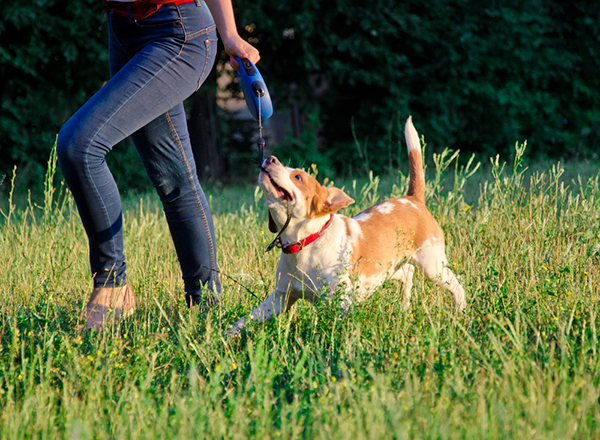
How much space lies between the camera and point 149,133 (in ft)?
9.41

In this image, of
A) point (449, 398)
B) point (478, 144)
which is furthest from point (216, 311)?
point (478, 144)

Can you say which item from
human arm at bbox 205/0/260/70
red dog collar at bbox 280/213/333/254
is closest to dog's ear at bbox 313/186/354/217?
red dog collar at bbox 280/213/333/254

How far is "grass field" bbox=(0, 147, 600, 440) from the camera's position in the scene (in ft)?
5.88

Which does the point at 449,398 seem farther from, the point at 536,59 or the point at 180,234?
the point at 536,59

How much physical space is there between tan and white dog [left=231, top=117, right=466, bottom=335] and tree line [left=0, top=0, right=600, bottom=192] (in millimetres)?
4973

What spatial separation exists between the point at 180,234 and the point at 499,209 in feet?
8.30

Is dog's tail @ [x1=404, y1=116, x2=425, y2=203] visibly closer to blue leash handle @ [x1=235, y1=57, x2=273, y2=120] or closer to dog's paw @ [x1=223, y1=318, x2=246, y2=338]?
blue leash handle @ [x1=235, y1=57, x2=273, y2=120]

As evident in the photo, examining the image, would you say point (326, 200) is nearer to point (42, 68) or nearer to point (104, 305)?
point (104, 305)

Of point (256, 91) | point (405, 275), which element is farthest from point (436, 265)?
point (256, 91)

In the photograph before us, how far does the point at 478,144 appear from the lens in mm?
10156

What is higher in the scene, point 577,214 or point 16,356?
point 16,356

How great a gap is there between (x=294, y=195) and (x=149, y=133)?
0.76m

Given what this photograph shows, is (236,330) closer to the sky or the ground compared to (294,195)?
closer to the ground

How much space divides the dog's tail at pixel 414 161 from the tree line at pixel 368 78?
175 inches
